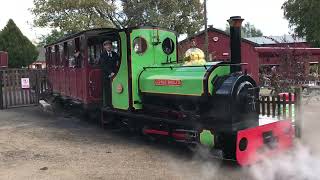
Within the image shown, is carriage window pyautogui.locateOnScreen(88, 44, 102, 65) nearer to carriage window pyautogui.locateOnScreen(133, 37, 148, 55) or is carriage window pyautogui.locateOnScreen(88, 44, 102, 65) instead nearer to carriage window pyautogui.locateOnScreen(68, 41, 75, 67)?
carriage window pyautogui.locateOnScreen(68, 41, 75, 67)

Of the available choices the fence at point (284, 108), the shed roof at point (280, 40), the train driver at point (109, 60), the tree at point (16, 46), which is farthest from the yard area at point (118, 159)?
the tree at point (16, 46)

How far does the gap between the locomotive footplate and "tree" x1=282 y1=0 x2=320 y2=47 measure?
1599 inches

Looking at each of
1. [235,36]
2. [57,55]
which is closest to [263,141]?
[235,36]

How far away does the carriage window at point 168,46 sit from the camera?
980 centimetres

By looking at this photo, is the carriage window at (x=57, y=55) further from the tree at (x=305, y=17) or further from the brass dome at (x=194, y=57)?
the tree at (x=305, y=17)

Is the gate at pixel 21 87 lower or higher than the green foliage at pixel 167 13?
lower

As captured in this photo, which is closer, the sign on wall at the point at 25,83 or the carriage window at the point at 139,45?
the carriage window at the point at 139,45

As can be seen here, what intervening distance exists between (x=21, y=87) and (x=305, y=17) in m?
36.4

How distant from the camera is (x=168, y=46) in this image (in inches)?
389

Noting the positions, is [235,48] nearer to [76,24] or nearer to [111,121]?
[111,121]

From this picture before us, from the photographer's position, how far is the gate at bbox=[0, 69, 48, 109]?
57.3 feet

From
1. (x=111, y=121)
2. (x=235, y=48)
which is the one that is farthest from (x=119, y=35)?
(x=235, y=48)

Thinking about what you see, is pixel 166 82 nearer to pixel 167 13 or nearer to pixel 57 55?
pixel 57 55

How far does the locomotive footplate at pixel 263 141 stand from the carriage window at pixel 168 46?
11.2ft
